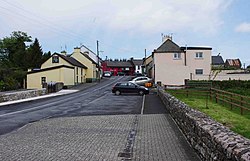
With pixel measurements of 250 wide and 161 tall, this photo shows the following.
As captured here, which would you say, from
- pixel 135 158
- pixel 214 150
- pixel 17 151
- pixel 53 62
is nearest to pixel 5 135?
pixel 17 151

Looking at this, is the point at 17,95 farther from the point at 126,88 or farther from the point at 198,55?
the point at 198,55

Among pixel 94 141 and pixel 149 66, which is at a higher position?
pixel 149 66

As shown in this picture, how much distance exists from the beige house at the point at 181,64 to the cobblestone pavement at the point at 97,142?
36.2 m

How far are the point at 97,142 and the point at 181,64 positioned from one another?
41373 mm

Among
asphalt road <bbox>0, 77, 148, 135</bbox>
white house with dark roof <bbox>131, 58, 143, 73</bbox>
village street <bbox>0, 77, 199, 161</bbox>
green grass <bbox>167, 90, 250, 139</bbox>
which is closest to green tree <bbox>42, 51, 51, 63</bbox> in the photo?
white house with dark roof <bbox>131, 58, 143, 73</bbox>

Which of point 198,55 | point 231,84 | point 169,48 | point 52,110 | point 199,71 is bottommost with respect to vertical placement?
point 52,110

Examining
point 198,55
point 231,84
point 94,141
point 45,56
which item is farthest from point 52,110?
point 45,56

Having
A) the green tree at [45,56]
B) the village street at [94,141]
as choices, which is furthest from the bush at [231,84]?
the green tree at [45,56]

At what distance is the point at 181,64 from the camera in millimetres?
49875

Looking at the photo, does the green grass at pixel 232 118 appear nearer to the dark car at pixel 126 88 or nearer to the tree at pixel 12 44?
the dark car at pixel 126 88

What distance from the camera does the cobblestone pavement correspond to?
8.06 meters

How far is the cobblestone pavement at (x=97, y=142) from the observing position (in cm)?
806

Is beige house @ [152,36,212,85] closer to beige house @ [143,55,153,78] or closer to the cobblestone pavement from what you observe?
beige house @ [143,55,153,78]

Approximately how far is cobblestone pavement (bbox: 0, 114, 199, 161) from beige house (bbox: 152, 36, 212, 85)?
36213mm
